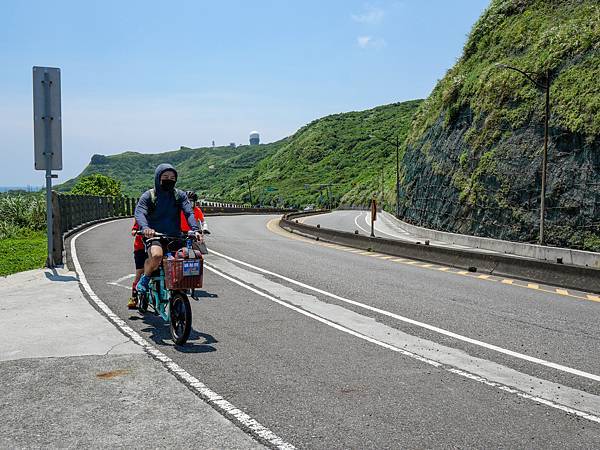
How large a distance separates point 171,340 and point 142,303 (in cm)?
143

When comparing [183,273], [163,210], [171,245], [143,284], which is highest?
[163,210]

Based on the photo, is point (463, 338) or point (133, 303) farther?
point (133, 303)

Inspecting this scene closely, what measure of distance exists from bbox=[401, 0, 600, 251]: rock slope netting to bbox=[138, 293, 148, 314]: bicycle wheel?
1050 inches

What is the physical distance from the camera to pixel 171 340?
7816 mm

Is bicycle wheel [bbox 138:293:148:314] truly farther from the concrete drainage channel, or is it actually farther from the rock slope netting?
the rock slope netting

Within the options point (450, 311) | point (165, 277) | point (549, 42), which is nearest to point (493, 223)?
point (549, 42)

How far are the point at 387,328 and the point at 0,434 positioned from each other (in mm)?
5430

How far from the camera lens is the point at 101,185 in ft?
496

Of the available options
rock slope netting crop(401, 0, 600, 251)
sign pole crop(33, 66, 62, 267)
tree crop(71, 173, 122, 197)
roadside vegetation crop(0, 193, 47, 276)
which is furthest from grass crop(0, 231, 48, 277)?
tree crop(71, 173, 122, 197)

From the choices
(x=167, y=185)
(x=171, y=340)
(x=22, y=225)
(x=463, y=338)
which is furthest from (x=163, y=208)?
(x=22, y=225)

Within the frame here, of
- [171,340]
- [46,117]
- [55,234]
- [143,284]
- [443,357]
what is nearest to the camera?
[443,357]

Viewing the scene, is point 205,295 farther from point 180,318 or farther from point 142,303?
point 180,318

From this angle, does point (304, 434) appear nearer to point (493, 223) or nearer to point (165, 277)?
point (165, 277)

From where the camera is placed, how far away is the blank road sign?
13.7 metres
